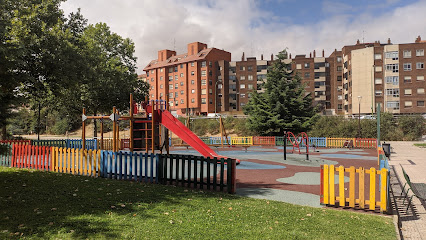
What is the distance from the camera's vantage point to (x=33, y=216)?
6156mm

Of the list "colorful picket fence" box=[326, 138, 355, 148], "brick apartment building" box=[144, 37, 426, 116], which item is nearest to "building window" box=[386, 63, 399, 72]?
"brick apartment building" box=[144, 37, 426, 116]

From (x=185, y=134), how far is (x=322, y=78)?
7565 centimetres

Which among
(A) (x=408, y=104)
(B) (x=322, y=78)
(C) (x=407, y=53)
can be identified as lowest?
(A) (x=408, y=104)

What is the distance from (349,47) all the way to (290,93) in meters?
48.5

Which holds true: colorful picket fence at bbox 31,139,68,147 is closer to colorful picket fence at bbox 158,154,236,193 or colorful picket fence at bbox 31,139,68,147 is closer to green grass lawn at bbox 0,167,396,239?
green grass lawn at bbox 0,167,396,239

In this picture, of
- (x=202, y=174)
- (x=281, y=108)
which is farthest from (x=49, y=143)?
(x=281, y=108)

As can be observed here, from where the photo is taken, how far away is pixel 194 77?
86.3 metres

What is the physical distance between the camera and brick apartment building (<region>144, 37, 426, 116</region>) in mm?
67188

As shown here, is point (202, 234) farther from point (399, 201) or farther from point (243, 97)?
point (243, 97)

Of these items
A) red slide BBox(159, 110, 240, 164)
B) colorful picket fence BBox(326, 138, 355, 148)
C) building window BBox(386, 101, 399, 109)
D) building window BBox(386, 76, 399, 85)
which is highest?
building window BBox(386, 76, 399, 85)

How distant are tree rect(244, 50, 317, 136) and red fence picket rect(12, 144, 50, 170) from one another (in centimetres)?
2855

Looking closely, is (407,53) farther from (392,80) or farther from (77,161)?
(77,161)

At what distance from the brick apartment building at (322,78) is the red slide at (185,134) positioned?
53.0 meters

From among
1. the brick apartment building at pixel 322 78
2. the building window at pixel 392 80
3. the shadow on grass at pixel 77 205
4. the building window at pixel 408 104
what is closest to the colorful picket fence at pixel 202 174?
the shadow on grass at pixel 77 205
